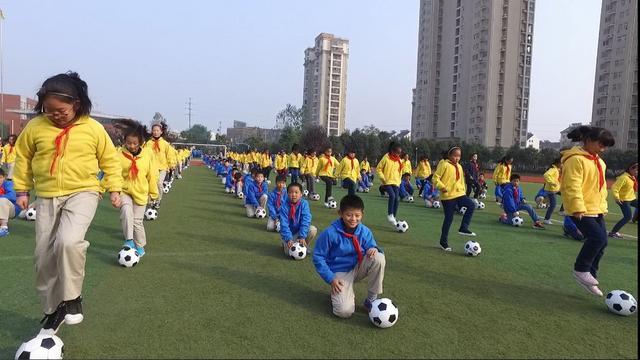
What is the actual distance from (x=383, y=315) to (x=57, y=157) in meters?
3.00

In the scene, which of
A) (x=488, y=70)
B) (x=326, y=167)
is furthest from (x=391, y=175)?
(x=488, y=70)

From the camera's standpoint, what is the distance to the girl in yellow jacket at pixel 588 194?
15.7 ft

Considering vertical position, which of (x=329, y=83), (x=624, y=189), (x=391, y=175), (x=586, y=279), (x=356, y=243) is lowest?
(x=586, y=279)

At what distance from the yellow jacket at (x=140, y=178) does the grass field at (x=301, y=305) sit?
0.87 meters

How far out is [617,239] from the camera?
8.67 metres

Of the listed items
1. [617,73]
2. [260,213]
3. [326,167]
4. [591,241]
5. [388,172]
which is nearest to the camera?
[591,241]

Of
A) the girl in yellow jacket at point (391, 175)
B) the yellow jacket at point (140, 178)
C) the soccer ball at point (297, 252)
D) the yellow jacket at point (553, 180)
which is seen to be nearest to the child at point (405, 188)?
the yellow jacket at point (553, 180)

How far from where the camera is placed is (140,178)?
5953 mm

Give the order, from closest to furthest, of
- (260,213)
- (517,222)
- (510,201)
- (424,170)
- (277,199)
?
(277,199)
(517,222)
(260,213)
(510,201)
(424,170)

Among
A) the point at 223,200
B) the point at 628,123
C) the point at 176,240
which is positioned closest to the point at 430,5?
the point at 628,123

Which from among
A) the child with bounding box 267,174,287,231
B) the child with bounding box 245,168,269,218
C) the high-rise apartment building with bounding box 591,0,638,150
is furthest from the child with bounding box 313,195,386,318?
the high-rise apartment building with bounding box 591,0,638,150

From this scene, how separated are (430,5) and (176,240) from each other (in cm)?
8771

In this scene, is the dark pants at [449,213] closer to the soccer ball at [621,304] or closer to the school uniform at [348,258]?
the soccer ball at [621,304]

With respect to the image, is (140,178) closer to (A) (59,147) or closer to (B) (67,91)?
(A) (59,147)
